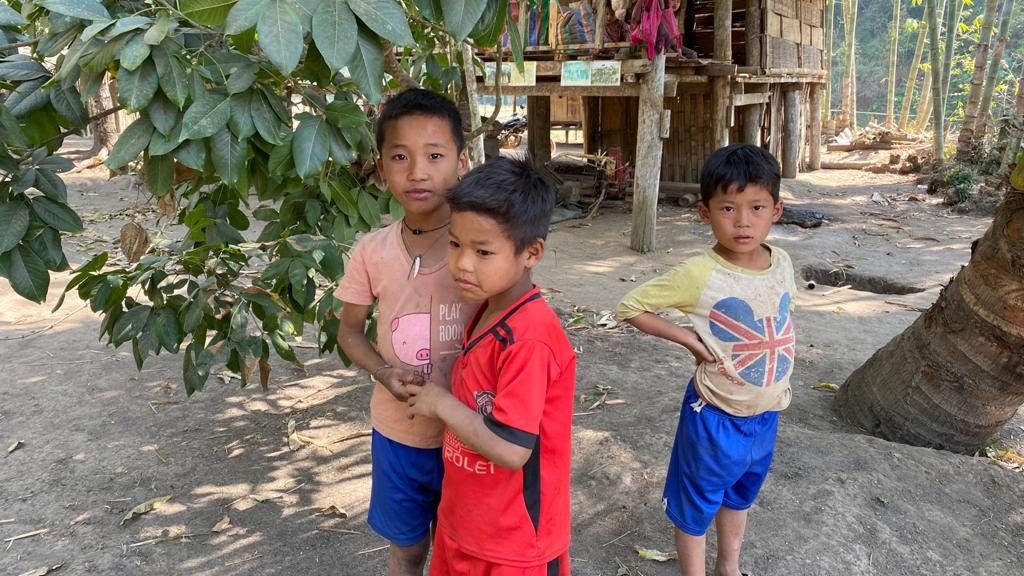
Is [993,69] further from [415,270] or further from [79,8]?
[79,8]

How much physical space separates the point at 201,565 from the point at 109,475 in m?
0.93

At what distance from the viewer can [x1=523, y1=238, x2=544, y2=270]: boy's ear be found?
148cm

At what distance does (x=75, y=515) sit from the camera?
9.18 feet

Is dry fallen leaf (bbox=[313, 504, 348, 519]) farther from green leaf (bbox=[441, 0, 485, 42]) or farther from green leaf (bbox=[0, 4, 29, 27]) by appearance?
green leaf (bbox=[441, 0, 485, 42])

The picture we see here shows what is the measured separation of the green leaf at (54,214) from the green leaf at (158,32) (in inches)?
27.1

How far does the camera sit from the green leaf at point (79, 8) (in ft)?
3.98

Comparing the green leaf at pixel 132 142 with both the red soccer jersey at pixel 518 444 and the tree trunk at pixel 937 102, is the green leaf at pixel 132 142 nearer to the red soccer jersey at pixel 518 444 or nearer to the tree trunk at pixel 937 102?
the red soccer jersey at pixel 518 444

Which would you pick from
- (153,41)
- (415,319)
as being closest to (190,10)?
(153,41)

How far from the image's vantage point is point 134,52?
1.22 m

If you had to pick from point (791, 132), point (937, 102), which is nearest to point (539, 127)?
point (791, 132)

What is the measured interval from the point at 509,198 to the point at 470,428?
46cm

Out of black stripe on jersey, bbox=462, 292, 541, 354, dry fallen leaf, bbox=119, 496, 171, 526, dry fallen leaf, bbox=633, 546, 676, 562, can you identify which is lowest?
dry fallen leaf, bbox=119, 496, 171, 526

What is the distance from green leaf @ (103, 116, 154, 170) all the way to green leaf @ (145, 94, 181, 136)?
3cm

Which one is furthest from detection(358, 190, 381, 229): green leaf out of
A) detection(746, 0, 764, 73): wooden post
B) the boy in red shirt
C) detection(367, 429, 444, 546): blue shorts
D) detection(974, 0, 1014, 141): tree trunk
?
detection(974, 0, 1014, 141): tree trunk
